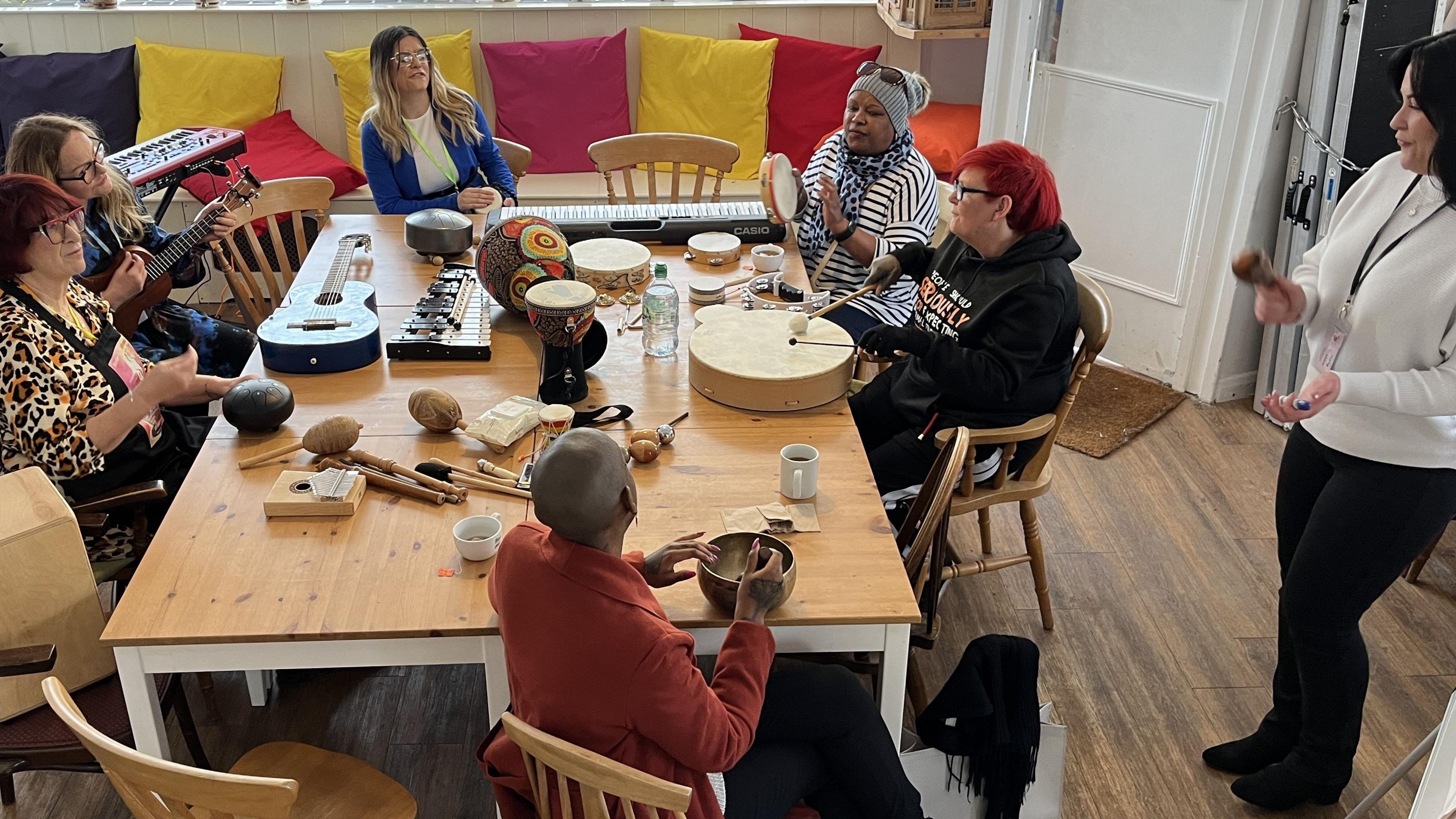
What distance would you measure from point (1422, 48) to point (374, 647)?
2004 millimetres

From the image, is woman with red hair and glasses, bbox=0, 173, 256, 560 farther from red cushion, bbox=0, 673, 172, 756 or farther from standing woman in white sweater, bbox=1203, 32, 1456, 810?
standing woman in white sweater, bbox=1203, 32, 1456, 810

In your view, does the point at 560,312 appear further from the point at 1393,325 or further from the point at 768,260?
the point at 1393,325

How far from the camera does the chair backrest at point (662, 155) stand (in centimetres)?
418

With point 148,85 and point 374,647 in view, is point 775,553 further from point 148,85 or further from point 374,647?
point 148,85

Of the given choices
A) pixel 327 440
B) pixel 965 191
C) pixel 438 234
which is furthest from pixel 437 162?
A: pixel 965 191

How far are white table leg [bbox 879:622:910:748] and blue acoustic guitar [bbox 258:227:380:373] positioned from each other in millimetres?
1453

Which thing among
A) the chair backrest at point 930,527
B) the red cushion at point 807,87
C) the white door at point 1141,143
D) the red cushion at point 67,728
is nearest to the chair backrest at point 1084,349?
the chair backrest at point 930,527

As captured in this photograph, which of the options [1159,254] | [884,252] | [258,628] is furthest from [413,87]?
[1159,254]

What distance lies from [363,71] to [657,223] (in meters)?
2.17

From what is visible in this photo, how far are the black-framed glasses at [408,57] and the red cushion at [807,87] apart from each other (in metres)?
1.80

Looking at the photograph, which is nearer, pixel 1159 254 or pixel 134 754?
pixel 134 754

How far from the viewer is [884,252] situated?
10.8 feet

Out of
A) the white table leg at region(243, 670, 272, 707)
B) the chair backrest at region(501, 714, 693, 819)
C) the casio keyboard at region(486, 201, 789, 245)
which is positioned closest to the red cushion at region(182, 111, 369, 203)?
the casio keyboard at region(486, 201, 789, 245)

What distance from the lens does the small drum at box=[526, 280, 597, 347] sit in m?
2.47
